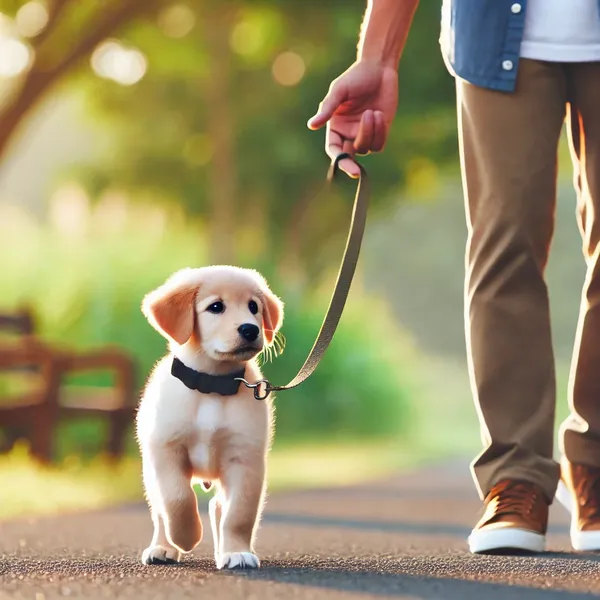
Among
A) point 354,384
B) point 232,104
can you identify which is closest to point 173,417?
point 354,384

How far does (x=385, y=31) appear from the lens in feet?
13.2

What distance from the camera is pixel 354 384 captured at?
12.8 meters

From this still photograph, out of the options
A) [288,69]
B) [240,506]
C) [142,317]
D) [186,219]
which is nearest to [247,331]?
[240,506]

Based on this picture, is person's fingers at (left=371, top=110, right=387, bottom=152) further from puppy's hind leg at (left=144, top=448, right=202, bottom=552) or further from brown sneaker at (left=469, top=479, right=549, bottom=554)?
puppy's hind leg at (left=144, top=448, right=202, bottom=552)

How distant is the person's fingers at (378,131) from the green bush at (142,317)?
19.6 ft

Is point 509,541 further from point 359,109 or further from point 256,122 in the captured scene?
→ point 256,122

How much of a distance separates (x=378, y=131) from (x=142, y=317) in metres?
7.63

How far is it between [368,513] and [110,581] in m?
3.06

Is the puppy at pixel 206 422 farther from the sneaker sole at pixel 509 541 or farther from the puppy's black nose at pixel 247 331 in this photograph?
the sneaker sole at pixel 509 541

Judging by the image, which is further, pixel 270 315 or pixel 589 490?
pixel 589 490

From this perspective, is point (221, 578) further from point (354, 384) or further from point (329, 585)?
point (354, 384)

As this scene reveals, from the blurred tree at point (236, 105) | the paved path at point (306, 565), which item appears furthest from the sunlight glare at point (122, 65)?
the paved path at point (306, 565)

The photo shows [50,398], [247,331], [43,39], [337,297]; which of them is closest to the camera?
[247,331]

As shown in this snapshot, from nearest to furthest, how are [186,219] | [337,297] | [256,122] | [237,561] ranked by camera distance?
[237,561] < [337,297] < [256,122] < [186,219]
